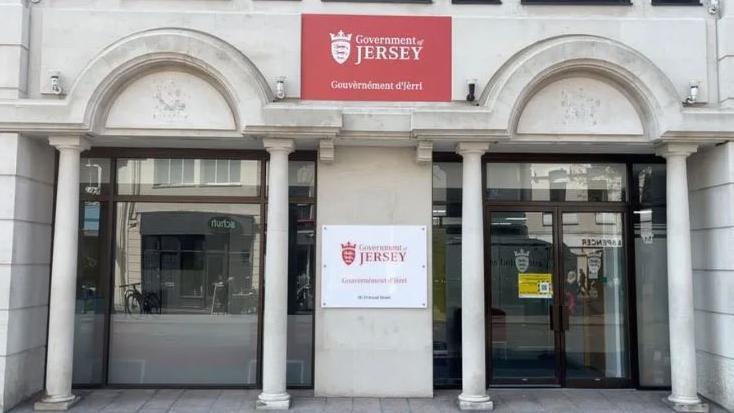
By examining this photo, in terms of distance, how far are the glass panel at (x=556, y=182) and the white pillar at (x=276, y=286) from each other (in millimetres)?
3121

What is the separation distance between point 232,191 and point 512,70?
4224mm

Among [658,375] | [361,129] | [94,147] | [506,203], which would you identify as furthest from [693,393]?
[94,147]

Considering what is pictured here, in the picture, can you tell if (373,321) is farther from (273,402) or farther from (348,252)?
(273,402)

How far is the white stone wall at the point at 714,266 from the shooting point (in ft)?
25.1

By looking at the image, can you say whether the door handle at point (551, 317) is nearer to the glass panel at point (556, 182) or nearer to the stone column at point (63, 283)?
the glass panel at point (556, 182)

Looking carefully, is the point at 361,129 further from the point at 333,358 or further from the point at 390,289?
the point at 333,358

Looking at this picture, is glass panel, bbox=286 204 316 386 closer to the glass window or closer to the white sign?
the white sign

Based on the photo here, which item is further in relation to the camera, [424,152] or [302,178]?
[302,178]

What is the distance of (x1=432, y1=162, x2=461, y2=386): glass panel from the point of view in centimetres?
859

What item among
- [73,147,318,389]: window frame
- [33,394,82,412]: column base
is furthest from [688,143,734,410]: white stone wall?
[33,394,82,412]: column base

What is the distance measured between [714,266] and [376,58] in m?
5.29

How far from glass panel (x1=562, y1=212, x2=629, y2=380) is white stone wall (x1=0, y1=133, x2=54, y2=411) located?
24.2ft

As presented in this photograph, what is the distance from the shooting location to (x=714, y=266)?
7.93 m

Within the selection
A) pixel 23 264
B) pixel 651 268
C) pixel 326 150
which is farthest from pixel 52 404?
pixel 651 268
